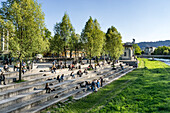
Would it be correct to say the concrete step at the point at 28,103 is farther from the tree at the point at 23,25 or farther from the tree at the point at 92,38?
the tree at the point at 92,38

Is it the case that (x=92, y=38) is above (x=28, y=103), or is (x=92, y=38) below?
above

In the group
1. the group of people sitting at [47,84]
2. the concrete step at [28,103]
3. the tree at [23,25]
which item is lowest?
the concrete step at [28,103]

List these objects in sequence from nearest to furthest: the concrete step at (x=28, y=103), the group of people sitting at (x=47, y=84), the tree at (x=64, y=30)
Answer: the concrete step at (x=28, y=103), the group of people sitting at (x=47, y=84), the tree at (x=64, y=30)

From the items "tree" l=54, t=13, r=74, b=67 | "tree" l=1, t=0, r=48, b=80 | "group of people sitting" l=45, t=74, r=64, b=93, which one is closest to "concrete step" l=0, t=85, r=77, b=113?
"group of people sitting" l=45, t=74, r=64, b=93

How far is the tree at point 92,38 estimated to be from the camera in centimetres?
2661

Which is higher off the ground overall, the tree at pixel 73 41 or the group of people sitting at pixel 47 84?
the tree at pixel 73 41

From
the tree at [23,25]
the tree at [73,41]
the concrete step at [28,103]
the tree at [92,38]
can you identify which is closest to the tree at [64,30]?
the tree at [73,41]

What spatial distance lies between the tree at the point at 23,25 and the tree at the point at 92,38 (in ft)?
42.2

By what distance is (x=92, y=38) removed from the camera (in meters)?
26.4

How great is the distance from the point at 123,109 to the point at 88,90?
6.16 metres

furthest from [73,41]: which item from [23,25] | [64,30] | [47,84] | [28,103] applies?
[28,103]

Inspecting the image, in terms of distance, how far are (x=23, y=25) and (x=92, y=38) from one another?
1504 centimetres

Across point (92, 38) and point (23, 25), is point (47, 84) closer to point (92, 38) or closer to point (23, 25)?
point (23, 25)

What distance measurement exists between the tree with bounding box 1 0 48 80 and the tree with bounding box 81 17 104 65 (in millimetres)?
12848
